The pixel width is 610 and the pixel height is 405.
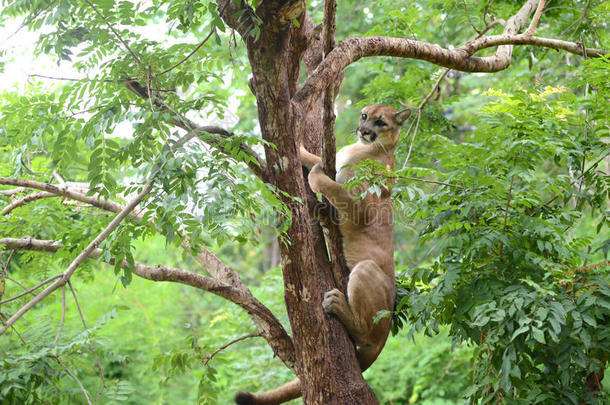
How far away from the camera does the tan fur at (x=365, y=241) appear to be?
14.5 feet

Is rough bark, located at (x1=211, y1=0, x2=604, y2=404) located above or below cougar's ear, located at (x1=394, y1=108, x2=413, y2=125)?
below

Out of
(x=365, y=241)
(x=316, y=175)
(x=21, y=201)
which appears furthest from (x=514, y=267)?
(x=21, y=201)

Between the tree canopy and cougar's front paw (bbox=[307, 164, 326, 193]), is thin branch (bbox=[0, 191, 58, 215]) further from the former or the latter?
cougar's front paw (bbox=[307, 164, 326, 193])

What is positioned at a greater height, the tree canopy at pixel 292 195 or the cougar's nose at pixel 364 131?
the cougar's nose at pixel 364 131

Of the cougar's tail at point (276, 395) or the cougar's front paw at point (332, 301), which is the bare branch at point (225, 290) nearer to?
the cougar's front paw at point (332, 301)

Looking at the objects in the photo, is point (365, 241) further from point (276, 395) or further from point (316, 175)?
point (276, 395)

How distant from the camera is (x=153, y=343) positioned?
8672 millimetres

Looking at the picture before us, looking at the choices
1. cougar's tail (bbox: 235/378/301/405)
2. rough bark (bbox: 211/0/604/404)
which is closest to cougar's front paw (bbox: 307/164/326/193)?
rough bark (bbox: 211/0/604/404)

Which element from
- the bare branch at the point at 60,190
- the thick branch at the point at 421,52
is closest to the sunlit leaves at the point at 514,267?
the thick branch at the point at 421,52

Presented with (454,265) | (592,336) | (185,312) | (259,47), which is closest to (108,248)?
(259,47)

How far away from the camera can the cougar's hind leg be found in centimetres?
427

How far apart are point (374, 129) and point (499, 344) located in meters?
2.81

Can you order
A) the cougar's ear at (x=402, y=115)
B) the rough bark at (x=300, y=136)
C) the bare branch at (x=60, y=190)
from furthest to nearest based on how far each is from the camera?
the cougar's ear at (x=402, y=115) < the bare branch at (x=60, y=190) < the rough bark at (x=300, y=136)

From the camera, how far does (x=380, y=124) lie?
5.57 meters
